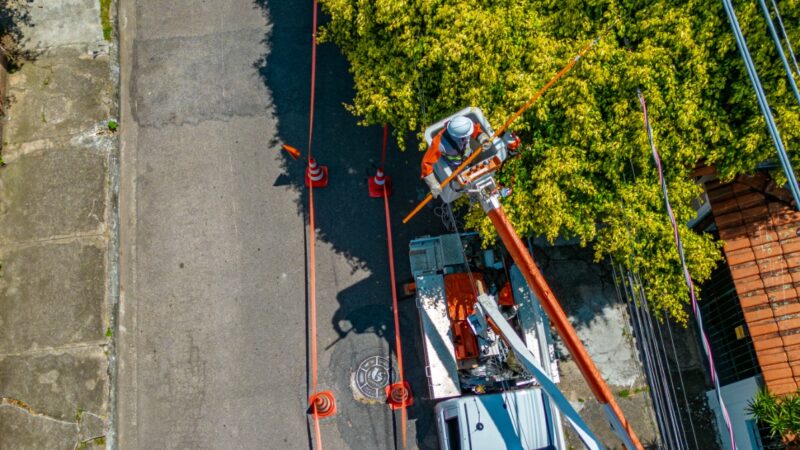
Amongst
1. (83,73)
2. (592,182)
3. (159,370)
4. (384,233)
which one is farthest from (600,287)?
(83,73)

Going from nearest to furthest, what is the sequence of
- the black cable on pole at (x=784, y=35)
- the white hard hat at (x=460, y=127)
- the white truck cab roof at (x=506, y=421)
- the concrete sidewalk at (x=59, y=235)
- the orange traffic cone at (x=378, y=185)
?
the white hard hat at (x=460, y=127) < the black cable on pole at (x=784, y=35) < the white truck cab roof at (x=506, y=421) < the concrete sidewalk at (x=59, y=235) < the orange traffic cone at (x=378, y=185)

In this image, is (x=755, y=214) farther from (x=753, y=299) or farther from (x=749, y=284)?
(x=753, y=299)

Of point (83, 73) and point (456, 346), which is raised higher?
point (83, 73)

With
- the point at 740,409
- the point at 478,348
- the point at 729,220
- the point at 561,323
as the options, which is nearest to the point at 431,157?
the point at 561,323

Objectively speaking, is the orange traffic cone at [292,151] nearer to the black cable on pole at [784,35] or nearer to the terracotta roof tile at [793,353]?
the black cable on pole at [784,35]

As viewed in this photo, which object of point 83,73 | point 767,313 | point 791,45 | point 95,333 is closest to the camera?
point 791,45

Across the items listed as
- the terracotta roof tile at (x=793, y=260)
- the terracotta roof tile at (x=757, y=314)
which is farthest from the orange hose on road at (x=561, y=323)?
the terracotta roof tile at (x=793, y=260)

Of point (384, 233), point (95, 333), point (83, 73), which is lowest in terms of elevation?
point (95, 333)

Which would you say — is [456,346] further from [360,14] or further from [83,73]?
[83,73]
